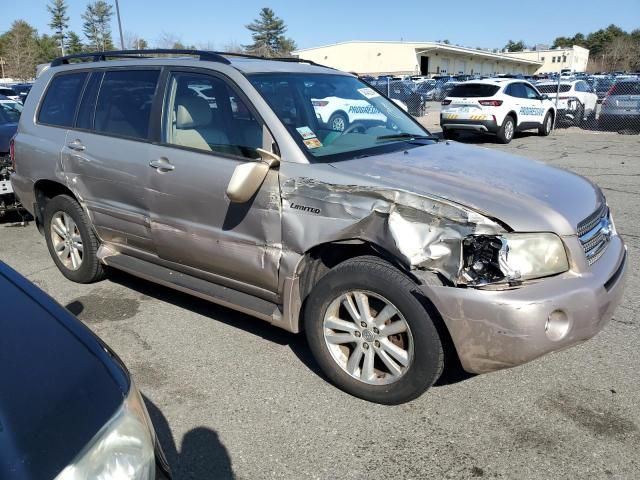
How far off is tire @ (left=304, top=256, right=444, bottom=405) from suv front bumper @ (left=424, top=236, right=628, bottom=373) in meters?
0.15

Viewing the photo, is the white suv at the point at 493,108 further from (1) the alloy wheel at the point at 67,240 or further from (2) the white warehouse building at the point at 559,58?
(2) the white warehouse building at the point at 559,58

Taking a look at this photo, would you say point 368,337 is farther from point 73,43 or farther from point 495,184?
point 73,43

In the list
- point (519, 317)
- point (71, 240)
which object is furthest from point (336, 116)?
point (71, 240)

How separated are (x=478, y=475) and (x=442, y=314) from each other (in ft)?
2.46

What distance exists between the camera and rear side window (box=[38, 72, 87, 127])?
15.3 feet

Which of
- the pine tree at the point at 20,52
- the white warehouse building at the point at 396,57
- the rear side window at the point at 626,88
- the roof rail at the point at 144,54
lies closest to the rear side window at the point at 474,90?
the rear side window at the point at 626,88

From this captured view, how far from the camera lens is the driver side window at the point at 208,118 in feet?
11.5

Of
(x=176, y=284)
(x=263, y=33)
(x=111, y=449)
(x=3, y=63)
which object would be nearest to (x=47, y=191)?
(x=176, y=284)

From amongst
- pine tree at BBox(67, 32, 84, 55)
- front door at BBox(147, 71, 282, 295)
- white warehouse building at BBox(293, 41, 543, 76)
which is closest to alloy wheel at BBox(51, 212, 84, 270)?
front door at BBox(147, 71, 282, 295)

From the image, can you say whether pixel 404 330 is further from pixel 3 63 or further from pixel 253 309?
pixel 3 63

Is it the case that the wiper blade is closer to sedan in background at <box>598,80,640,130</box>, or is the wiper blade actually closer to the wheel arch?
the wheel arch

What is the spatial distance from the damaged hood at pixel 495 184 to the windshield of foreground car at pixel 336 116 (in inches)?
8.1

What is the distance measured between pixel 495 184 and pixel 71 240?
3.67m

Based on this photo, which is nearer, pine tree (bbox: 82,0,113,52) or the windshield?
the windshield
